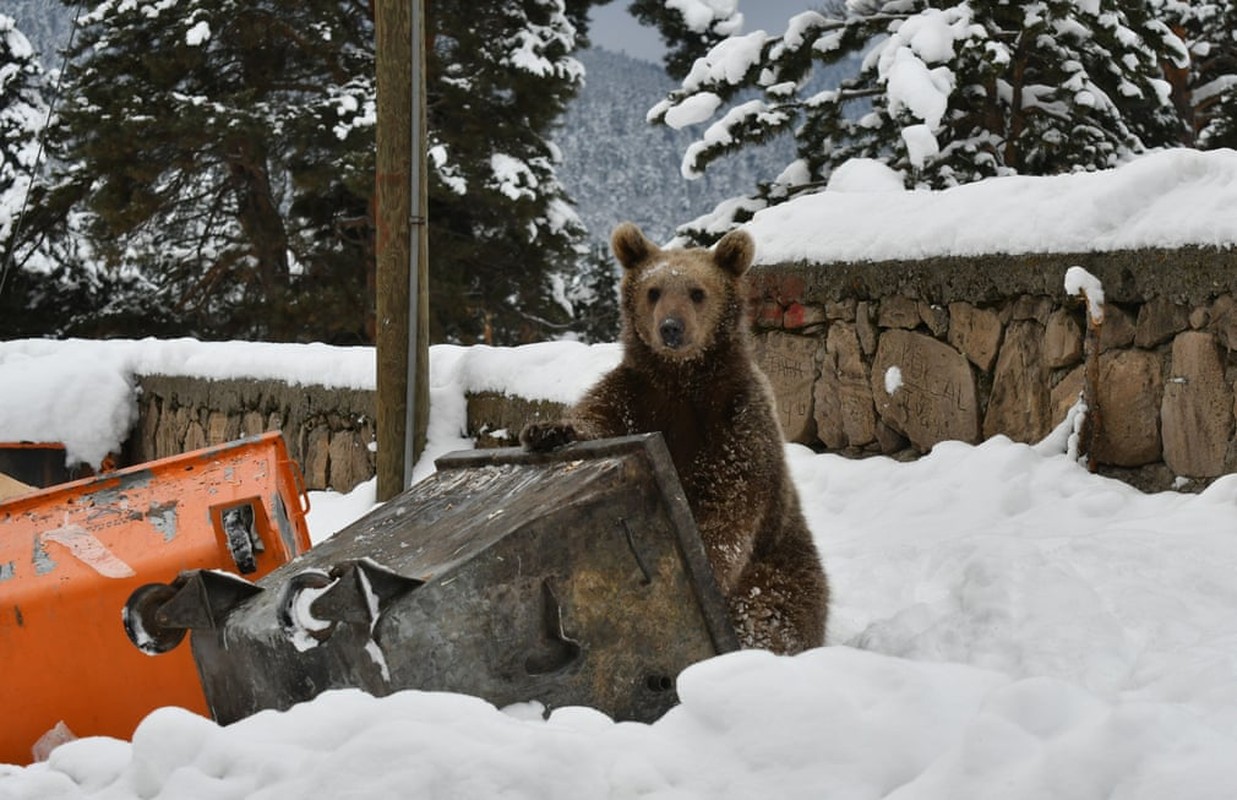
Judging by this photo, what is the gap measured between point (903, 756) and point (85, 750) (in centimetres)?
140

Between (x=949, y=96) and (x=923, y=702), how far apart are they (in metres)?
8.38

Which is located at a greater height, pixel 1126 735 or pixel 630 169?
pixel 630 169

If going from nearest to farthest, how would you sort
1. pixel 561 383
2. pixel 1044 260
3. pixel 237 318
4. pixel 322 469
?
pixel 1044 260
pixel 561 383
pixel 322 469
pixel 237 318

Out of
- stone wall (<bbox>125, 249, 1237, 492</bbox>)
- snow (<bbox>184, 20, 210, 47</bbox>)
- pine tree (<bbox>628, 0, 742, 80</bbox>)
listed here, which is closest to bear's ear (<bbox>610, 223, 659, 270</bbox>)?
stone wall (<bbox>125, 249, 1237, 492</bbox>)

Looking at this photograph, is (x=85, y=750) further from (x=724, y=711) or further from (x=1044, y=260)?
(x=1044, y=260)

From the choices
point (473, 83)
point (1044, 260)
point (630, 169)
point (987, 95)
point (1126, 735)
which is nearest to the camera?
point (1126, 735)

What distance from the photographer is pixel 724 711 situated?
222 cm

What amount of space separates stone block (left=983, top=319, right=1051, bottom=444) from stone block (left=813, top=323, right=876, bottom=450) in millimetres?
673

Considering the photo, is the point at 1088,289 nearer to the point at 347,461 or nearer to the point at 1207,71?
the point at 347,461

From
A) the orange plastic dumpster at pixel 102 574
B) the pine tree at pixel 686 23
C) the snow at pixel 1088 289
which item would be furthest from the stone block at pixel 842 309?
the pine tree at pixel 686 23

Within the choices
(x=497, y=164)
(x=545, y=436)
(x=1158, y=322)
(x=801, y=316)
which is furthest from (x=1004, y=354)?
(x=497, y=164)

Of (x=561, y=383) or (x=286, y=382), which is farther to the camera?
(x=286, y=382)

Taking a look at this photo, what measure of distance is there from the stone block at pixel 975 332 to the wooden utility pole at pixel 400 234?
2.92 m

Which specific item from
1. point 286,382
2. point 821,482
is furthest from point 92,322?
point 821,482
